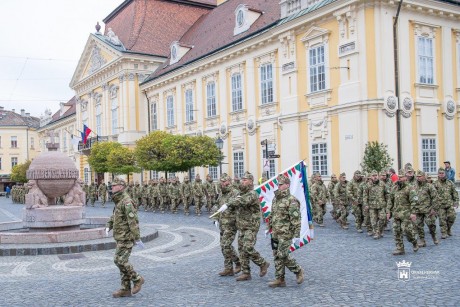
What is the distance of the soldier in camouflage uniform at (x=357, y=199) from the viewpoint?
13859 millimetres

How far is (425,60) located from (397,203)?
48.8 feet

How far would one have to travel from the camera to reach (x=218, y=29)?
117 feet

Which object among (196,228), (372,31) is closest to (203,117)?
(372,31)

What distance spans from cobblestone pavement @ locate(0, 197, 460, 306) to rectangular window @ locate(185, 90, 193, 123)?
2322 cm

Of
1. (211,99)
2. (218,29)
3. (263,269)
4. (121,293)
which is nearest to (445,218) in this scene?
(263,269)

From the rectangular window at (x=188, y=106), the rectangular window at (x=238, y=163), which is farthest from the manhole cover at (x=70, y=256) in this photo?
the rectangular window at (x=188, y=106)

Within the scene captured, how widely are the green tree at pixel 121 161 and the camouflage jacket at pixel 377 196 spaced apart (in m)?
22.0

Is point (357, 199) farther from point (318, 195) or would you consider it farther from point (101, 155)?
point (101, 155)

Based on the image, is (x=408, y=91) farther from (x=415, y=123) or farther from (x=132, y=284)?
(x=132, y=284)

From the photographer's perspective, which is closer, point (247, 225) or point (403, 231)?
point (247, 225)

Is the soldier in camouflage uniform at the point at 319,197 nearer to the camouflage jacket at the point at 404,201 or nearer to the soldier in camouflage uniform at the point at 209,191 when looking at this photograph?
the camouflage jacket at the point at 404,201

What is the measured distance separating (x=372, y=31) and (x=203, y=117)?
1468 cm

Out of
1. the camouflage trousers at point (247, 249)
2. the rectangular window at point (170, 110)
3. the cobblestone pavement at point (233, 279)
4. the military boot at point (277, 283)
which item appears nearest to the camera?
the cobblestone pavement at point (233, 279)

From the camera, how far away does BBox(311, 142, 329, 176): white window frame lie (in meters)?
24.0
